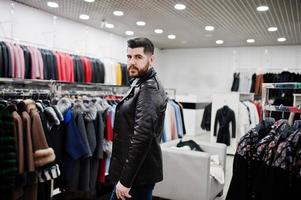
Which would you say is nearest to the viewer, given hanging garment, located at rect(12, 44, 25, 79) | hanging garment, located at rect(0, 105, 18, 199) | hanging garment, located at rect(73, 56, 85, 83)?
hanging garment, located at rect(0, 105, 18, 199)

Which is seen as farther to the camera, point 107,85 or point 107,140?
point 107,85

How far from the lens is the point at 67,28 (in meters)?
7.05

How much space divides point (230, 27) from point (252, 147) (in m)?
5.74

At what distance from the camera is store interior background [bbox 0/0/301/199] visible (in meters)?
6.03

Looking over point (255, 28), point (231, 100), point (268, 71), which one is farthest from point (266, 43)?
point (231, 100)

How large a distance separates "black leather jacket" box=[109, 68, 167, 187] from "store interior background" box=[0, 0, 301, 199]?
3983mm

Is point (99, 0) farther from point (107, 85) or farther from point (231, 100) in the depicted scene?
point (231, 100)

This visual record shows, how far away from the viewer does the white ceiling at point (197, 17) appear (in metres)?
5.23

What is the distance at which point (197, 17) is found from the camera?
613 cm

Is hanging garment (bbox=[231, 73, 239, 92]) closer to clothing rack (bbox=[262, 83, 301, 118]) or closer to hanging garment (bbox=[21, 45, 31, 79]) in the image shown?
hanging garment (bbox=[21, 45, 31, 79])

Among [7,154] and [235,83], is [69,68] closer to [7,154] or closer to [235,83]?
[7,154]

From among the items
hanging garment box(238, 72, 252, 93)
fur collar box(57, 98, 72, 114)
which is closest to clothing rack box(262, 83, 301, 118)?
fur collar box(57, 98, 72, 114)

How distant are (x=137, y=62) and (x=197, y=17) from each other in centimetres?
473

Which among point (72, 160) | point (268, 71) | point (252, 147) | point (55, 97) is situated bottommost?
point (72, 160)
